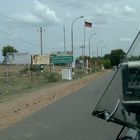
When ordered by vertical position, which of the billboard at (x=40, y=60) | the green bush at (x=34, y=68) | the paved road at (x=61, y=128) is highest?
the billboard at (x=40, y=60)

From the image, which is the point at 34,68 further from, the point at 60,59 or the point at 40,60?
the point at 60,59

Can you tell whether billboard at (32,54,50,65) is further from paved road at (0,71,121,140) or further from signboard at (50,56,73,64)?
paved road at (0,71,121,140)

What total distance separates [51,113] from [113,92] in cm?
1495

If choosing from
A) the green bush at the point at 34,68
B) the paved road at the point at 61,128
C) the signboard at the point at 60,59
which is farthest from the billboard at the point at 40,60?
the paved road at the point at 61,128

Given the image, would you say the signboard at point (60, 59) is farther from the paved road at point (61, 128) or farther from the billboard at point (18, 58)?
the paved road at point (61, 128)

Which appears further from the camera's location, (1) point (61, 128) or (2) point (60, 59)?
(2) point (60, 59)

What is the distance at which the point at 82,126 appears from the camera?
13695 mm

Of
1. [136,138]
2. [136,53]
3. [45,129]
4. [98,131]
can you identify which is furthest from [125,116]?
[45,129]

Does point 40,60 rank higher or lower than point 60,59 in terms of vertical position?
lower

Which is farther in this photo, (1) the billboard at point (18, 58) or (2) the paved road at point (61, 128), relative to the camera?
(1) the billboard at point (18, 58)

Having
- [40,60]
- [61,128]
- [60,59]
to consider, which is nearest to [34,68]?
[40,60]

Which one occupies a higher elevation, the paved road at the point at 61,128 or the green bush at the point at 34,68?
the paved road at the point at 61,128

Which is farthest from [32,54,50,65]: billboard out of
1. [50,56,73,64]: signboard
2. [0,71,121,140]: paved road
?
[0,71,121,140]: paved road

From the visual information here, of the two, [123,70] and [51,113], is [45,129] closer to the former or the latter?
[51,113]
